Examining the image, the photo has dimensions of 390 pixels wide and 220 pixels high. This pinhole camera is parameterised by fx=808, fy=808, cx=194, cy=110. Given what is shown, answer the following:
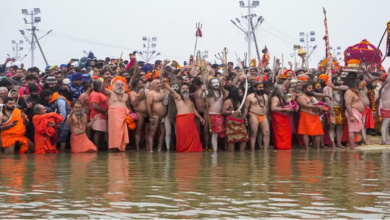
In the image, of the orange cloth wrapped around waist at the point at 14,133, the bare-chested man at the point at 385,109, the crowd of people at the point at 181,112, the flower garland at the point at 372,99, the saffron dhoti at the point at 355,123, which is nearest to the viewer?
the orange cloth wrapped around waist at the point at 14,133

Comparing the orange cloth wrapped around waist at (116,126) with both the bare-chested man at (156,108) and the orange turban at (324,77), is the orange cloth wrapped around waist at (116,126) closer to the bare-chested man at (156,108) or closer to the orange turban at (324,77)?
the bare-chested man at (156,108)

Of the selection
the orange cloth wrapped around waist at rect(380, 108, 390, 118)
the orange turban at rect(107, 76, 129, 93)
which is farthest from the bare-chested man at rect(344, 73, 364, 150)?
the orange turban at rect(107, 76, 129, 93)

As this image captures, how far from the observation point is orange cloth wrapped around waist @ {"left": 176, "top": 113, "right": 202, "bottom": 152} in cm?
1689

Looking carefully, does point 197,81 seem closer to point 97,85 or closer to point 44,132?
point 97,85

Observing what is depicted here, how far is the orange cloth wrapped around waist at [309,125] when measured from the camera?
17.5m

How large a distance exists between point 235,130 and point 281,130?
1.21 m

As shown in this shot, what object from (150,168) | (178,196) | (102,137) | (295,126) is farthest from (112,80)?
(178,196)

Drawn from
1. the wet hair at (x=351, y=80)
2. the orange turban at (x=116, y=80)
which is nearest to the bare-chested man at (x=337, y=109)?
the wet hair at (x=351, y=80)

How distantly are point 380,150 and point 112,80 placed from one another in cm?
581

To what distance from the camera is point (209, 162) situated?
1338 centimetres

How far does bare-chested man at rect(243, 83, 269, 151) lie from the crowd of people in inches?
0.8

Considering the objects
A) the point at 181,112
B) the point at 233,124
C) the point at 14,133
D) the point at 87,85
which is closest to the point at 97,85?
the point at 87,85

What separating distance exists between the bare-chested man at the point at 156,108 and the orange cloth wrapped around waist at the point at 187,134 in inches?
14.8

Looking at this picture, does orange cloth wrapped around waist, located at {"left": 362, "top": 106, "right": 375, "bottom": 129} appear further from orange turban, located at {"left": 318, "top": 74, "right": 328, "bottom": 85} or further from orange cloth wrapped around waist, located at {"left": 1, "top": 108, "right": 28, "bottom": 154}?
orange cloth wrapped around waist, located at {"left": 1, "top": 108, "right": 28, "bottom": 154}
